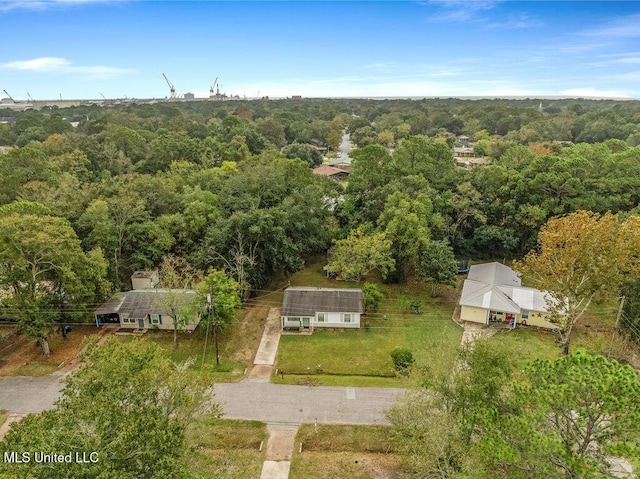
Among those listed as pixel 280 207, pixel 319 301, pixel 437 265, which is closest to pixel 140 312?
pixel 319 301

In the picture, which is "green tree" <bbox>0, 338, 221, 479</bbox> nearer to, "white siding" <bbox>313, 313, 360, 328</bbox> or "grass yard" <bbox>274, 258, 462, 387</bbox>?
"grass yard" <bbox>274, 258, 462, 387</bbox>

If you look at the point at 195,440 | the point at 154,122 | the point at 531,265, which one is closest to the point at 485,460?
the point at 195,440

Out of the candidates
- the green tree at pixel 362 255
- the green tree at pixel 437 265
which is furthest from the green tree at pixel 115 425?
the green tree at pixel 437 265

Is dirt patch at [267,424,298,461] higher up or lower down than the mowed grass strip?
lower down

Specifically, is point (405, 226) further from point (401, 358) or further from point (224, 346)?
point (224, 346)

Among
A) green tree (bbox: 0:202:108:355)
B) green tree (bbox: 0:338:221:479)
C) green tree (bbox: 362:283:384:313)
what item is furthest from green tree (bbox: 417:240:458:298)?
green tree (bbox: 0:202:108:355)

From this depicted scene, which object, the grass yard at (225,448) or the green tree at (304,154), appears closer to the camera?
the grass yard at (225,448)

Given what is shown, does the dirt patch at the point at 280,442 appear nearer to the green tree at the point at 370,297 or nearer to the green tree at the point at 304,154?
the green tree at the point at 370,297
